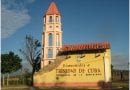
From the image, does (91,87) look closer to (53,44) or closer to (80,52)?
(80,52)

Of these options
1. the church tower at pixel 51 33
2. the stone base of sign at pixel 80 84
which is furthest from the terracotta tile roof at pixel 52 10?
the stone base of sign at pixel 80 84

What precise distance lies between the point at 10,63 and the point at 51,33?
1381 cm

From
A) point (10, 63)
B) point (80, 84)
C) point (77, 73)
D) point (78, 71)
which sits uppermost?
point (10, 63)

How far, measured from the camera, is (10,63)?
55.7 m

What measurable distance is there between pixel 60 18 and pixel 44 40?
416cm

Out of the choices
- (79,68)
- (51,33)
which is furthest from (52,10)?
(79,68)

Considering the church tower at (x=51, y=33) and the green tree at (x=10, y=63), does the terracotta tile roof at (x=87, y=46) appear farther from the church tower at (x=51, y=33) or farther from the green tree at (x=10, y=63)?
the green tree at (x=10, y=63)

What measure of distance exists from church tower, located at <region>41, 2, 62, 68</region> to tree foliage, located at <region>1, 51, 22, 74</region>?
1196 centimetres

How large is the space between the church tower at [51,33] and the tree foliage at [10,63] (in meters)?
12.0

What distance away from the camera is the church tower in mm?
44781

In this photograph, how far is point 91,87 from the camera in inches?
1470

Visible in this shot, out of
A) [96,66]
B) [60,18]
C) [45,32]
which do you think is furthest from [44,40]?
[96,66]

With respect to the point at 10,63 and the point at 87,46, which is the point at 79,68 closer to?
the point at 87,46

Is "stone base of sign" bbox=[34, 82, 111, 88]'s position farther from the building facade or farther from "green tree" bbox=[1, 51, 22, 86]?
"green tree" bbox=[1, 51, 22, 86]
